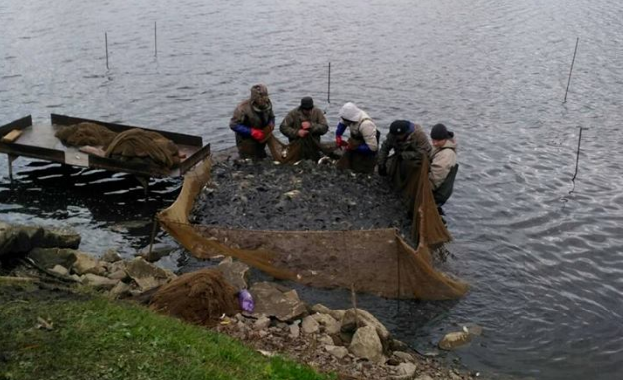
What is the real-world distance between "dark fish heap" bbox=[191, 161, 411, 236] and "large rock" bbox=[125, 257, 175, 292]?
8.96 ft

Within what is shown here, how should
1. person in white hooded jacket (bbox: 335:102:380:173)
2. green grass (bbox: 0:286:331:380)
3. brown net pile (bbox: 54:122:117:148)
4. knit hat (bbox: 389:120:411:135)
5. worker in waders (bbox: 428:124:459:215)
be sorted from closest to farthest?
green grass (bbox: 0:286:331:380), worker in waders (bbox: 428:124:459:215), knit hat (bbox: 389:120:411:135), person in white hooded jacket (bbox: 335:102:380:173), brown net pile (bbox: 54:122:117:148)

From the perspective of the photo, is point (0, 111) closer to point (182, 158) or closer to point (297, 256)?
point (182, 158)

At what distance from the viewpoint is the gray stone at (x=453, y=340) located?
40.6 feet

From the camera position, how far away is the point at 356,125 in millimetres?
17875

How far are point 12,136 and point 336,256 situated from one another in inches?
436

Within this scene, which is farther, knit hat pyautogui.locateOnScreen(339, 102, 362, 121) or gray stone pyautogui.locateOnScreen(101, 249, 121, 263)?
knit hat pyautogui.locateOnScreen(339, 102, 362, 121)

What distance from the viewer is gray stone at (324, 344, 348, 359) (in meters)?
10.6

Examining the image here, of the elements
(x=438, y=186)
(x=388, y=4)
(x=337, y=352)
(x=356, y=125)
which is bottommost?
(x=337, y=352)

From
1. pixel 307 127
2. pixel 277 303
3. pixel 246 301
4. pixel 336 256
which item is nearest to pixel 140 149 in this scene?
pixel 307 127

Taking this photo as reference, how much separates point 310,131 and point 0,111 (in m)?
13.1

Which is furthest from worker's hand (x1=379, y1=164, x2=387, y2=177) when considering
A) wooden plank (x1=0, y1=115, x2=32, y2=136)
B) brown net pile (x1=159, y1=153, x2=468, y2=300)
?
wooden plank (x1=0, y1=115, x2=32, y2=136)

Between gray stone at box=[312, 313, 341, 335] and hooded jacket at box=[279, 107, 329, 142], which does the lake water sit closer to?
gray stone at box=[312, 313, 341, 335]

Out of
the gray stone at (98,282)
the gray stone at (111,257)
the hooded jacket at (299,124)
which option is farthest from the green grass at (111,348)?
the hooded jacket at (299,124)

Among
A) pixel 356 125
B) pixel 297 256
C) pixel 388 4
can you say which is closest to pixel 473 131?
pixel 356 125
